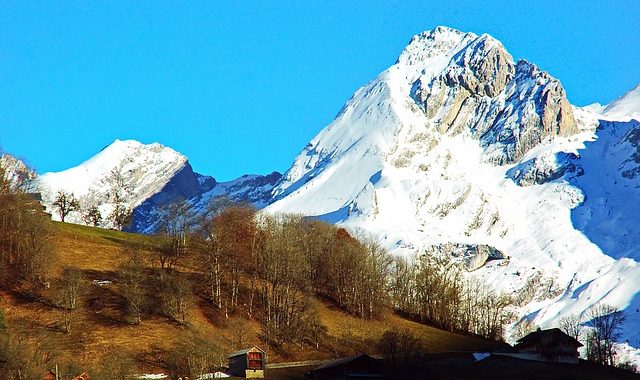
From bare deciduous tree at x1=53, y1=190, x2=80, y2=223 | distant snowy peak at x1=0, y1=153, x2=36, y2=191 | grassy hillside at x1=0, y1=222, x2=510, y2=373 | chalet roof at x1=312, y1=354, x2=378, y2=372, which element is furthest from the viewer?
bare deciduous tree at x1=53, y1=190, x2=80, y2=223

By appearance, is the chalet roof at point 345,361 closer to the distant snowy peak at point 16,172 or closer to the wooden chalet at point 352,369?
the wooden chalet at point 352,369

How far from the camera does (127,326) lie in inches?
4026

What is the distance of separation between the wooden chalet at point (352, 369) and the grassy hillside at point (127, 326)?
11333 mm

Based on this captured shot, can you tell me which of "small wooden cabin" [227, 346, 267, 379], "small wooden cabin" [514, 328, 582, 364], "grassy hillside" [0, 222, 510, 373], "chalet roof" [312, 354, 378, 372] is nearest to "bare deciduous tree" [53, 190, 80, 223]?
"grassy hillside" [0, 222, 510, 373]

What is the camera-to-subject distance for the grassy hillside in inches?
3659

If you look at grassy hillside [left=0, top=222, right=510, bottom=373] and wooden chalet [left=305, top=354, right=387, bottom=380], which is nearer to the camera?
grassy hillside [left=0, top=222, right=510, bottom=373]

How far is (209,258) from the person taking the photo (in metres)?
123

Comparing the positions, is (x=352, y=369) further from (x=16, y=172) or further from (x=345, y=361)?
Result: (x=16, y=172)

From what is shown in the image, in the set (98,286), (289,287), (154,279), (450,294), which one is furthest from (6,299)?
(450,294)

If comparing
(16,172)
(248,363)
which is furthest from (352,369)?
(16,172)

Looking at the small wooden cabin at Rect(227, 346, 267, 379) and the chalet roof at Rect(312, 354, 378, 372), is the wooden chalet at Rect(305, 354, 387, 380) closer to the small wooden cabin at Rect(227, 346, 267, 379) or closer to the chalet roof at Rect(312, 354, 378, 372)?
the chalet roof at Rect(312, 354, 378, 372)

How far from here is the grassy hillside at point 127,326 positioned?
3659 inches

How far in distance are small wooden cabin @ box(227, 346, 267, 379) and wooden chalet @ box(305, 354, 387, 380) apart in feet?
22.0

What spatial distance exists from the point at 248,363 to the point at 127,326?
18.0 m
